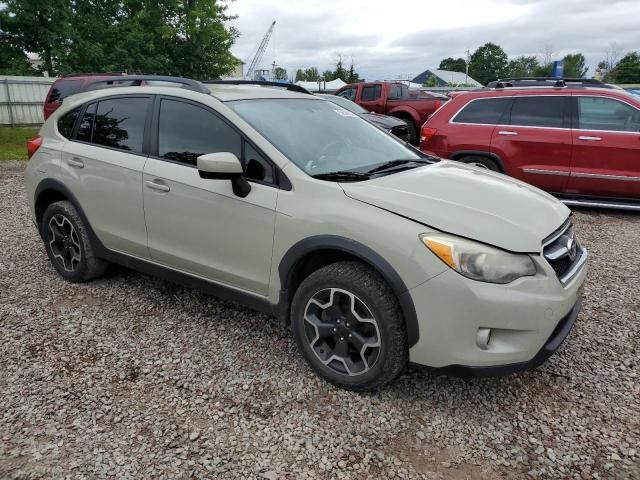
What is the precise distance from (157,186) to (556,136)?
18.3 feet

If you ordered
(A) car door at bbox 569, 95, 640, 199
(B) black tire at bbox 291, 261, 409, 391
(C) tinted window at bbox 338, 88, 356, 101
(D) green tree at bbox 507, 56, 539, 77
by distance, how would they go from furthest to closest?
1. (D) green tree at bbox 507, 56, 539, 77
2. (C) tinted window at bbox 338, 88, 356, 101
3. (A) car door at bbox 569, 95, 640, 199
4. (B) black tire at bbox 291, 261, 409, 391

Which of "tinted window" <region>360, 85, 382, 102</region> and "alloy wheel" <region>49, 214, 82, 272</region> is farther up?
"tinted window" <region>360, 85, 382, 102</region>

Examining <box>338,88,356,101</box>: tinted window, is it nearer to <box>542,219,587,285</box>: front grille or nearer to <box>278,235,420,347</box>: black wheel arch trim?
<box>542,219,587,285</box>: front grille

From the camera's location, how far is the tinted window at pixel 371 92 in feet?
50.3

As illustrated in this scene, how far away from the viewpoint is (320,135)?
3371 millimetres

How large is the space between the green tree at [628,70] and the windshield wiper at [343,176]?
180ft

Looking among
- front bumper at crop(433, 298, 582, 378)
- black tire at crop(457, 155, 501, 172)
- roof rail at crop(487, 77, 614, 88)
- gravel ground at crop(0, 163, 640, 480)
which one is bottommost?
gravel ground at crop(0, 163, 640, 480)

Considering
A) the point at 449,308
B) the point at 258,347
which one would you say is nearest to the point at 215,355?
the point at 258,347

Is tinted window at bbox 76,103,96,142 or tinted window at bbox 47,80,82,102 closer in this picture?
tinted window at bbox 76,103,96,142

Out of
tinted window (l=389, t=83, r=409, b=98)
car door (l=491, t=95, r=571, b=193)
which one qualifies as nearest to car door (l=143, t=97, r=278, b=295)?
car door (l=491, t=95, r=571, b=193)

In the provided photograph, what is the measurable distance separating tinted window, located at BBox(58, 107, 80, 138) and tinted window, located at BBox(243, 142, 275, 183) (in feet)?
6.58

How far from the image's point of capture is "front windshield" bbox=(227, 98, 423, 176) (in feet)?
10.1

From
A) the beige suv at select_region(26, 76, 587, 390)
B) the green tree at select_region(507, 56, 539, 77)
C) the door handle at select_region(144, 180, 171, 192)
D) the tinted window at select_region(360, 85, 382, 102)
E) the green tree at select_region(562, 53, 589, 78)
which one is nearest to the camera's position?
the beige suv at select_region(26, 76, 587, 390)

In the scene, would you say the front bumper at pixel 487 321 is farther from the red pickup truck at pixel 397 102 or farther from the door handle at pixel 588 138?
the red pickup truck at pixel 397 102
